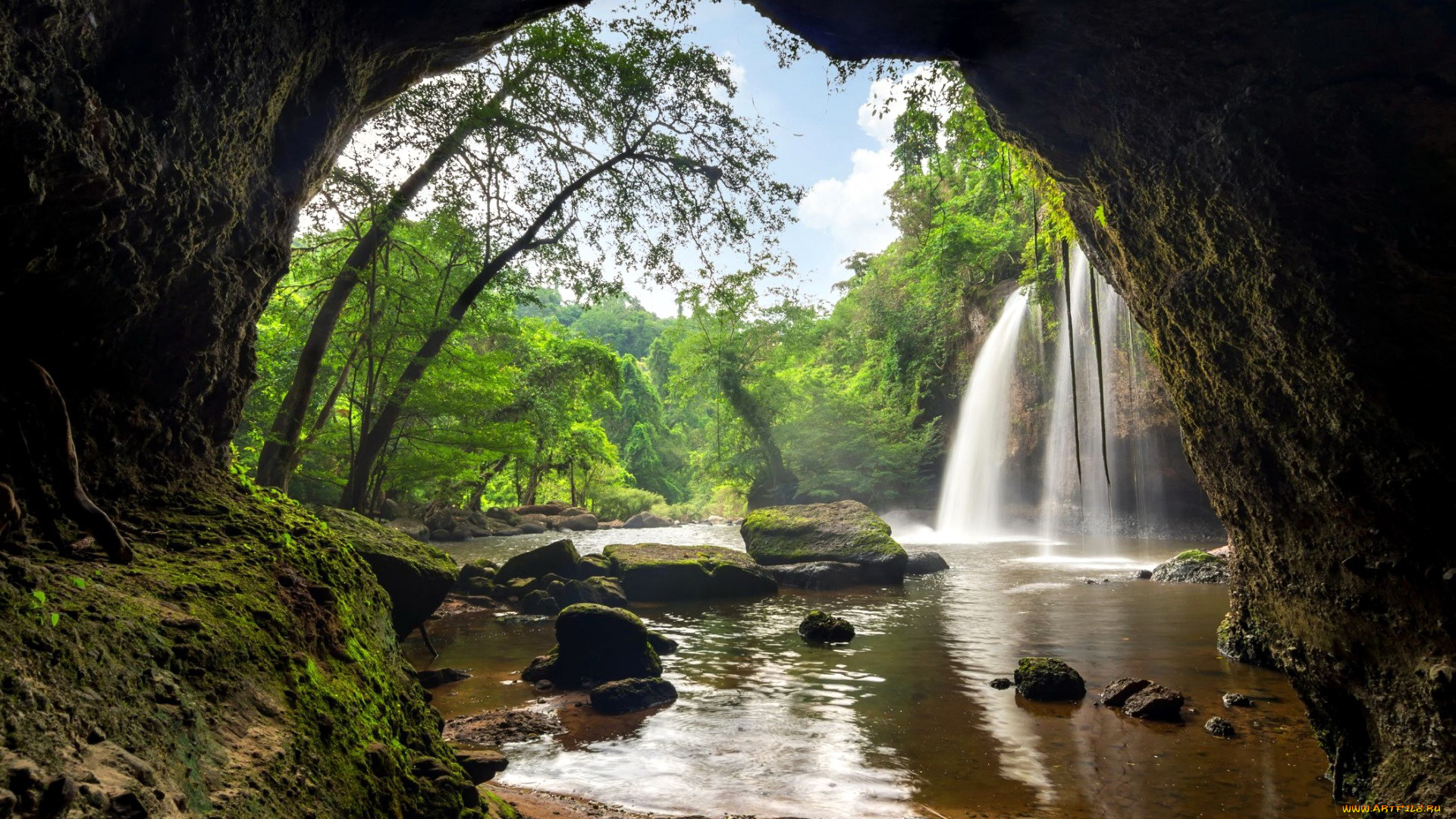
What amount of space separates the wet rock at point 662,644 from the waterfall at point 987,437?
60.1 feet

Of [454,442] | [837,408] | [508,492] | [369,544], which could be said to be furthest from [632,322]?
[369,544]

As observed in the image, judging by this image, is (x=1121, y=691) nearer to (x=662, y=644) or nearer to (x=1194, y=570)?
(x=662, y=644)

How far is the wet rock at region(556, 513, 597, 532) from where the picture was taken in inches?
1345

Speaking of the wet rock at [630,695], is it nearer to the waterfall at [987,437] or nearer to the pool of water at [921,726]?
the pool of water at [921,726]

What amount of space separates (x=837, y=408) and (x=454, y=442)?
23315 millimetres

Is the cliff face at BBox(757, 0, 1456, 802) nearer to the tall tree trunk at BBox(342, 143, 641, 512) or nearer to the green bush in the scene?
the tall tree trunk at BBox(342, 143, 641, 512)

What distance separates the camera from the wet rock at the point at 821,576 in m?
14.7

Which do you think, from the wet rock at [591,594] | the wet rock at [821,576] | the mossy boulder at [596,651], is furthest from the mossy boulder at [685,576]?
the mossy boulder at [596,651]

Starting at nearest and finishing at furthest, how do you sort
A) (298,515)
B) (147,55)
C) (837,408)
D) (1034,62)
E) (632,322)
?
(147,55)
(298,515)
(1034,62)
(837,408)
(632,322)

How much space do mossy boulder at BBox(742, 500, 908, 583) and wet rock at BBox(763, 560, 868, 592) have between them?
5.9 inches

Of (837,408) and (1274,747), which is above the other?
(837,408)

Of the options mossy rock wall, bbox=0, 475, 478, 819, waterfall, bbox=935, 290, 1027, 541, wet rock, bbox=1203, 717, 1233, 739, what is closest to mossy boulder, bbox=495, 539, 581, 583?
mossy rock wall, bbox=0, 475, 478, 819

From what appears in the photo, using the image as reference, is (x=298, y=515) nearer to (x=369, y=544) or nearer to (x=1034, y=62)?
(x=369, y=544)

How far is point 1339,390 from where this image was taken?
3689 millimetres
